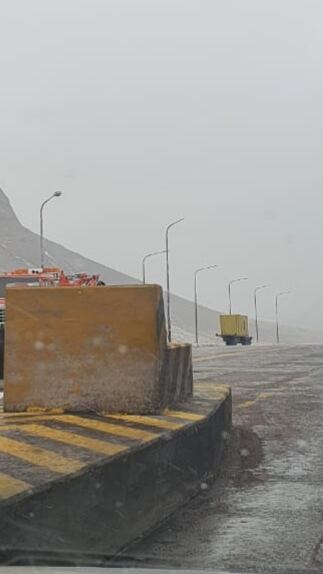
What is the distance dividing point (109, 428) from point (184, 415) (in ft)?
3.40

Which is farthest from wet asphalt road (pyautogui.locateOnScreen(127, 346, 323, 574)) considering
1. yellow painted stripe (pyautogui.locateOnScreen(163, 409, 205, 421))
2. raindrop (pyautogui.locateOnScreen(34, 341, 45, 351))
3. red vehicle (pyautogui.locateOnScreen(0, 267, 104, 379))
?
red vehicle (pyautogui.locateOnScreen(0, 267, 104, 379))

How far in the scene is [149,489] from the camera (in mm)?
5812

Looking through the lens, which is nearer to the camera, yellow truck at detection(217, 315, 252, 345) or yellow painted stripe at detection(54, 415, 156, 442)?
yellow painted stripe at detection(54, 415, 156, 442)

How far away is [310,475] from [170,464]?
1976mm

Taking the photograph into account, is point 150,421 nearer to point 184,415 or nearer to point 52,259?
point 184,415

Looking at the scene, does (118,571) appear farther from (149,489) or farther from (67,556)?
(149,489)

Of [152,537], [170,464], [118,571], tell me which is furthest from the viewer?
[170,464]

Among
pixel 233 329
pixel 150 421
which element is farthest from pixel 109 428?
pixel 233 329

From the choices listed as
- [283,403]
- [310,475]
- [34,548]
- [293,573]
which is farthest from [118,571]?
[283,403]

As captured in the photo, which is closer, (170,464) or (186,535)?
(186,535)

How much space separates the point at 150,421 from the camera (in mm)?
6883

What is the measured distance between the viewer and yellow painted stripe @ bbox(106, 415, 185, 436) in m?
6.61

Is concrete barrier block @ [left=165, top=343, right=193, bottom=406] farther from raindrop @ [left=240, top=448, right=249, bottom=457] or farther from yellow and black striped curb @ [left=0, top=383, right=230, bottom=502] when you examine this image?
raindrop @ [left=240, top=448, right=249, bottom=457]

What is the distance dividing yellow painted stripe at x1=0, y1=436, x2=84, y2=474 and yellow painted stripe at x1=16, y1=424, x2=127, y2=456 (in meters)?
0.29
